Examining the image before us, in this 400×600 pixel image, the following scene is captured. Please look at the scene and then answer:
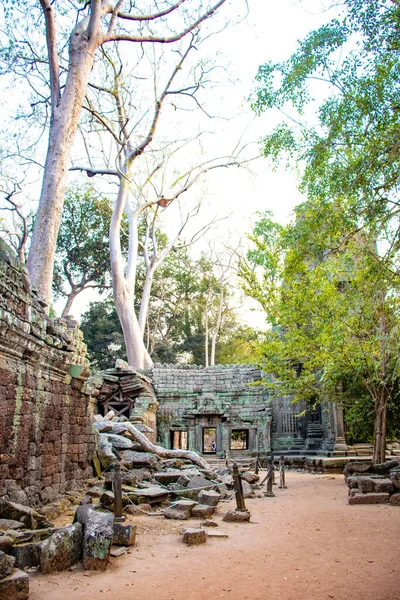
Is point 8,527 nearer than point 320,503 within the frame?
Yes

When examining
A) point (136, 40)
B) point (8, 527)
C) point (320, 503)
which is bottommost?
point (320, 503)

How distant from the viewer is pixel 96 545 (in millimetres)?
4883

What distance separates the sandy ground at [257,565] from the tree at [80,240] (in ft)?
78.4

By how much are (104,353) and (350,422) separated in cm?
1966

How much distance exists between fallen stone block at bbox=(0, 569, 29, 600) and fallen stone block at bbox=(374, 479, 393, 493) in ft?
25.4

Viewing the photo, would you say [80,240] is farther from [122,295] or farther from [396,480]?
[396,480]

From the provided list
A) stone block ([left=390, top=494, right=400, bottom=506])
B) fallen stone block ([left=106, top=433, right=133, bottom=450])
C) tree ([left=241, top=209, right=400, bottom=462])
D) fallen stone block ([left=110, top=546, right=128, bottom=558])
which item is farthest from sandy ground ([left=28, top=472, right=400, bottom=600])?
fallen stone block ([left=106, top=433, right=133, bottom=450])

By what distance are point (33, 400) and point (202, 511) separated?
320 cm

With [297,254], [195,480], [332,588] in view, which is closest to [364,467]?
[195,480]

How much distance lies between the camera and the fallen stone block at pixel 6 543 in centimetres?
461

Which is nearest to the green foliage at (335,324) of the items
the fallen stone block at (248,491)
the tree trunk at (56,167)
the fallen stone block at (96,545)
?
the fallen stone block at (248,491)

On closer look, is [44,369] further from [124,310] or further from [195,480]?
[124,310]

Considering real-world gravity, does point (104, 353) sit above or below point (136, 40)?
below

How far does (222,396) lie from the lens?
21.7 meters
